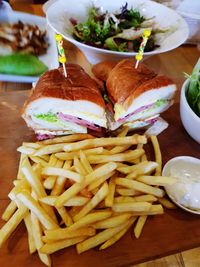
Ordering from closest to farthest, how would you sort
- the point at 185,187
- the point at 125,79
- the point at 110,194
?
1. the point at 110,194
2. the point at 185,187
3. the point at 125,79

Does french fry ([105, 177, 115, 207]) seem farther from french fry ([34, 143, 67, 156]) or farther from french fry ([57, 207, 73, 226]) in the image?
french fry ([34, 143, 67, 156])

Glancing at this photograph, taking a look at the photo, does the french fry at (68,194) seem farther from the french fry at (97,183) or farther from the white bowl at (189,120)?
the white bowl at (189,120)

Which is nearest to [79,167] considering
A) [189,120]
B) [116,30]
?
[189,120]

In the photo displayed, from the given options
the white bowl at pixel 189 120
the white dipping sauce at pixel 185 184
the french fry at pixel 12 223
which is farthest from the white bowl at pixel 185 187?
the french fry at pixel 12 223

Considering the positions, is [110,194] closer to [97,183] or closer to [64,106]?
[97,183]

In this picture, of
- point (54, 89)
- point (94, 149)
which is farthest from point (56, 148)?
point (54, 89)

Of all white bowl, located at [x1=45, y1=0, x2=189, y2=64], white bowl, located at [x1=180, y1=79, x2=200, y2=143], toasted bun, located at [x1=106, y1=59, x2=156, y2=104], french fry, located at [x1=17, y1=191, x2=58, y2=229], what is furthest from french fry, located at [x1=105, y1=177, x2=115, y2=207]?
white bowl, located at [x1=45, y1=0, x2=189, y2=64]

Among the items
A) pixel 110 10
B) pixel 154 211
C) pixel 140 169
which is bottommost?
pixel 154 211
